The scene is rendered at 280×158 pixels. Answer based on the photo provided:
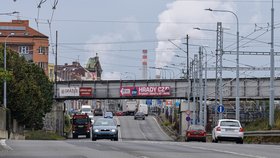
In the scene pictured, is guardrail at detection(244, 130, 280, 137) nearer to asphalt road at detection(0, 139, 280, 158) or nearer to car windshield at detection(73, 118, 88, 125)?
asphalt road at detection(0, 139, 280, 158)

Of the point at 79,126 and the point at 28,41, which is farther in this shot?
the point at 28,41

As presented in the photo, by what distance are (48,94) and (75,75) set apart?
104464mm

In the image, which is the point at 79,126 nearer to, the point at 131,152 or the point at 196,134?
the point at 196,134

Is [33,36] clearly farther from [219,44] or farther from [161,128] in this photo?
[219,44]

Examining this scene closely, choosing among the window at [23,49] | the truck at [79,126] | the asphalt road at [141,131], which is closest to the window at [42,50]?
the window at [23,49]

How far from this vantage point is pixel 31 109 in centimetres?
7169

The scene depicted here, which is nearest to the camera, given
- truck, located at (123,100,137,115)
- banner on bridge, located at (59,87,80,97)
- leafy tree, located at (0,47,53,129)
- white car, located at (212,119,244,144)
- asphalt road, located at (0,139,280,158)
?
asphalt road, located at (0,139,280,158)

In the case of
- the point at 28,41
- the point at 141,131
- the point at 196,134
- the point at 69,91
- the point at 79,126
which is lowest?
the point at 141,131

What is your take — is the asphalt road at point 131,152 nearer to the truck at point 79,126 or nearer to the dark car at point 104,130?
the dark car at point 104,130

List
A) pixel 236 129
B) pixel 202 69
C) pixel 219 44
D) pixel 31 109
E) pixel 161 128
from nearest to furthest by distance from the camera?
pixel 236 129, pixel 219 44, pixel 31 109, pixel 202 69, pixel 161 128

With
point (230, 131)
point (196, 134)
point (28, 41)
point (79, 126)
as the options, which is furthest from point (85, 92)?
point (230, 131)

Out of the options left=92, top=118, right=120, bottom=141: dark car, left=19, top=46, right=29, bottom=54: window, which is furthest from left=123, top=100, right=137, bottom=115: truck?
left=92, top=118, right=120, bottom=141: dark car

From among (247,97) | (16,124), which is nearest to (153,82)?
(247,97)

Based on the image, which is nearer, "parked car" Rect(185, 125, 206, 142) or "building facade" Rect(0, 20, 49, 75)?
"parked car" Rect(185, 125, 206, 142)
